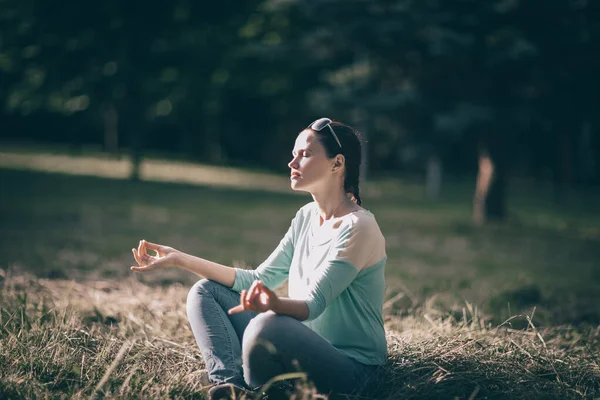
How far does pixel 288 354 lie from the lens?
260 cm

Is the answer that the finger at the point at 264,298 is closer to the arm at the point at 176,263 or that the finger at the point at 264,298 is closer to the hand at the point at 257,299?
the hand at the point at 257,299

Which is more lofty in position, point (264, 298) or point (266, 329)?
point (264, 298)

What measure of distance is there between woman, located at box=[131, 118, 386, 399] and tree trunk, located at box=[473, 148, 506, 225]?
9181mm

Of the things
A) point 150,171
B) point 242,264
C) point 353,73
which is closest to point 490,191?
point 353,73

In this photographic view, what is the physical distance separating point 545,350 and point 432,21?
7.42 meters

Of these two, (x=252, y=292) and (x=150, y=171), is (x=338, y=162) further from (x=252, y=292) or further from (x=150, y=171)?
(x=150, y=171)

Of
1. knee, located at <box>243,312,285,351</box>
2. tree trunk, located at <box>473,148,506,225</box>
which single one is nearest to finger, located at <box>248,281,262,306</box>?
knee, located at <box>243,312,285,351</box>

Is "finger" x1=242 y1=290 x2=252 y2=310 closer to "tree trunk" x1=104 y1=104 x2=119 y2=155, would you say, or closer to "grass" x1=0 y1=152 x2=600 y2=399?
"grass" x1=0 y1=152 x2=600 y2=399

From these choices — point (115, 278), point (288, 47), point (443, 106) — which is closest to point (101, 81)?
point (288, 47)

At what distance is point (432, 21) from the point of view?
399 inches

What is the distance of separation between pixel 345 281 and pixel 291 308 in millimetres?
248

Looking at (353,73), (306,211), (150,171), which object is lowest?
(150,171)

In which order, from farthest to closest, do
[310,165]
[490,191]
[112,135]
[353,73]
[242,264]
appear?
1. [112,135]
2. [353,73]
3. [490,191]
4. [242,264]
5. [310,165]

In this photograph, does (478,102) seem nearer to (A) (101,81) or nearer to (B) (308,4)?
(B) (308,4)
